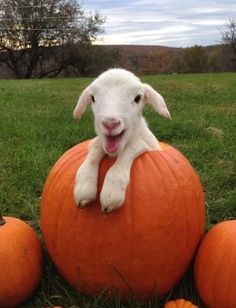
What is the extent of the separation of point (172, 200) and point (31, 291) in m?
1.09

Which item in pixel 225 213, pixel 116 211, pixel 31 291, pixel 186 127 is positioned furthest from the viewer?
pixel 186 127

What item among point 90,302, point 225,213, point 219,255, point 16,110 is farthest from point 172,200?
point 16,110

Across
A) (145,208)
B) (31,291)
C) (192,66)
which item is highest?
(145,208)

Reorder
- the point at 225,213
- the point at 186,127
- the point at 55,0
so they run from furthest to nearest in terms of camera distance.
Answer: the point at 55,0 → the point at 186,127 → the point at 225,213

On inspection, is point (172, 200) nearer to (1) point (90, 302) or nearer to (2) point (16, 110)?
(1) point (90, 302)

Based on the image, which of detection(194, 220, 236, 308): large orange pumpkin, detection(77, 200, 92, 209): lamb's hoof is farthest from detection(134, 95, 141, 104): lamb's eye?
detection(194, 220, 236, 308): large orange pumpkin

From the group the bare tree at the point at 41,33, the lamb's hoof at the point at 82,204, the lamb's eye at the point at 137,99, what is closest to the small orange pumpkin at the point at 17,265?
the lamb's hoof at the point at 82,204

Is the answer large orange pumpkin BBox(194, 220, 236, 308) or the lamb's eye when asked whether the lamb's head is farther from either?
large orange pumpkin BBox(194, 220, 236, 308)

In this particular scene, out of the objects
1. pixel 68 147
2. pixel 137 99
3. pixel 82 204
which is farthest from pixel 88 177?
pixel 68 147

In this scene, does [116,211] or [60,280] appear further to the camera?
[60,280]

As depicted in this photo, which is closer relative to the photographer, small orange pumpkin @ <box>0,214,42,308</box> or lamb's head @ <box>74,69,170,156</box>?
lamb's head @ <box>74,69,170,156</box>

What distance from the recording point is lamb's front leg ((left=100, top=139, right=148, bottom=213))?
3.07m

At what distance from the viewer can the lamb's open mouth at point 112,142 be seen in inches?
118

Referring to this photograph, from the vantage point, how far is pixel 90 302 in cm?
333
